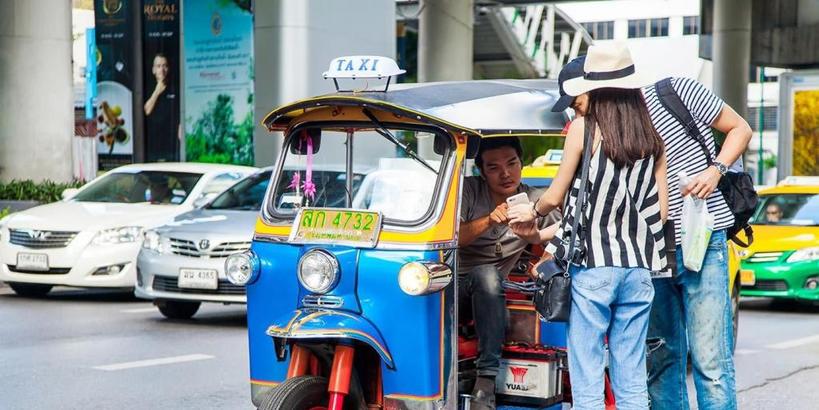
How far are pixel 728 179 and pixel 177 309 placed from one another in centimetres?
778

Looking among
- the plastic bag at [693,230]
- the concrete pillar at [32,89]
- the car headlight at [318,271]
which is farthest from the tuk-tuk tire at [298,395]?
the concrete pillar at [32,89]

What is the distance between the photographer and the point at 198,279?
1223 centimetres

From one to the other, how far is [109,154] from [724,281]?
84.1 feet

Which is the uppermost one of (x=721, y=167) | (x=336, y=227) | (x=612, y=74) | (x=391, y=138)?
(x=612, y=74)

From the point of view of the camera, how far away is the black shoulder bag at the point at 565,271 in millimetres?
5367

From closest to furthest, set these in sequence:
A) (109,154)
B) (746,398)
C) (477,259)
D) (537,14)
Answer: (477,259) → (746,398) → (109,154) → (537,14)

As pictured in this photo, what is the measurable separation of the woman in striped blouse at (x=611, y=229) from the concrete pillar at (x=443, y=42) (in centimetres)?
3058

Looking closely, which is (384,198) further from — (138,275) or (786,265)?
(786,265)

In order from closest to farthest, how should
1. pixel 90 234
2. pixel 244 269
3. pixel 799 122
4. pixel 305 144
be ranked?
pixel 244 269
pixel 305 144
pixel 90 234
pixel 799 122

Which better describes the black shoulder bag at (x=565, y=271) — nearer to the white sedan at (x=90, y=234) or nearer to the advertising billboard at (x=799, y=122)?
the white sedan at (x=90, y=234)

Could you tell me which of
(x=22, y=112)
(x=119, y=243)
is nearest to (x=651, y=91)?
(x=119, y=243)

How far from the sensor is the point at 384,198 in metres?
6.11

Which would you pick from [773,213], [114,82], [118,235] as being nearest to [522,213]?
[118,235]

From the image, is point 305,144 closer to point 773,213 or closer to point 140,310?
point 140,310
